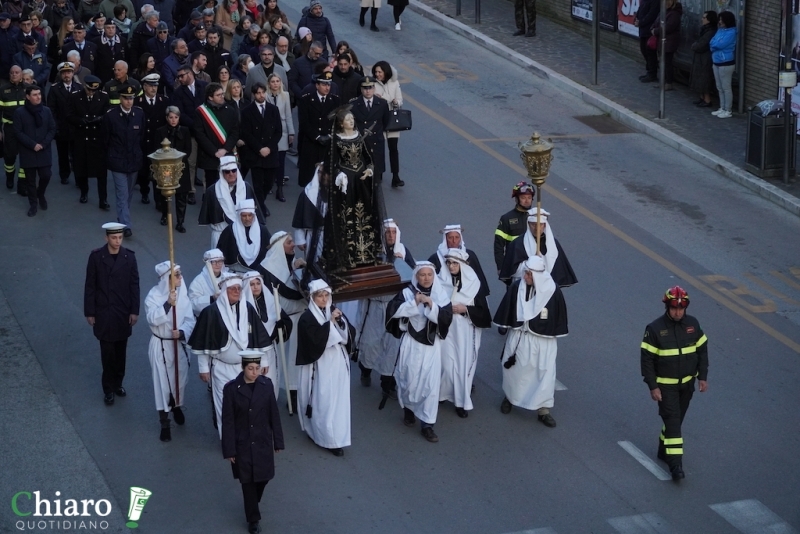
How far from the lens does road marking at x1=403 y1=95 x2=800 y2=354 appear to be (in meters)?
15.1

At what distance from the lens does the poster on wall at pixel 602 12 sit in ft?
85.7

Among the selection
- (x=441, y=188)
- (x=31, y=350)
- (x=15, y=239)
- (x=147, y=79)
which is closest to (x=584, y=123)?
(x=441, y=188)

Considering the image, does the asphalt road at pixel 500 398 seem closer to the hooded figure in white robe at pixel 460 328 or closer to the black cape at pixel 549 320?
the hooded figure in white robe at pixel 460 328

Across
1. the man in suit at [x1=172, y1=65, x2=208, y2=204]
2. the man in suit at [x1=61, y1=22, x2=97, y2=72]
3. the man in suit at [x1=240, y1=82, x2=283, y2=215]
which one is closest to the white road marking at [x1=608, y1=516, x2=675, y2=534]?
the man in suit at [x1=240, y1=82, x2=283, y2=215]

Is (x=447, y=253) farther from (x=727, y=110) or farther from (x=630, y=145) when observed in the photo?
(x=727, y=110)

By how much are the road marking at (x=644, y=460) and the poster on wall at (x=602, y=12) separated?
15072 mm

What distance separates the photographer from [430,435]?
12648 millimetres

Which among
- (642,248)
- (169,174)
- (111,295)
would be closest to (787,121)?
(642,248)

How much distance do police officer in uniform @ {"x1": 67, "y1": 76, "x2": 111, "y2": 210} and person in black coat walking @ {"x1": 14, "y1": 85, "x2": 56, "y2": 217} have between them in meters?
0.36

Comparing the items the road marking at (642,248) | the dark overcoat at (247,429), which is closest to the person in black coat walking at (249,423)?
the dark overcoat at (247,429)

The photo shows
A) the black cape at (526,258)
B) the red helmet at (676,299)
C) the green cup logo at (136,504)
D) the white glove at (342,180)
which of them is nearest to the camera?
the green cup logo at (136,504)

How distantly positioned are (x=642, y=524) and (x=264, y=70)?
34.4ft

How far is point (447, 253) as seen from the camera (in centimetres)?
1308

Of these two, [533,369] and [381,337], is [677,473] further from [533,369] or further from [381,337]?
[381,337]
